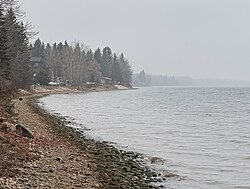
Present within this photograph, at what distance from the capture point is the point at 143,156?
17.8m

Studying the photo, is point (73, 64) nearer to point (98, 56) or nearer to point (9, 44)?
point (98, 56)

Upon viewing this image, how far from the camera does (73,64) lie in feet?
412

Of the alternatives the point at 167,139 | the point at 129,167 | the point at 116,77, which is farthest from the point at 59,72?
the point at 129,167

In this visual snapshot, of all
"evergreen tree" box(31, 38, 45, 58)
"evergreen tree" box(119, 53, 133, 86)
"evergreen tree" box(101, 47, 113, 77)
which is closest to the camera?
"evergreen tree" box(31, 38, 45, 58)

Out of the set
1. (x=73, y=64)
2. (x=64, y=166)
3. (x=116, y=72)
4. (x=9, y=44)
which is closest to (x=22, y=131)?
(x=64, y=166)

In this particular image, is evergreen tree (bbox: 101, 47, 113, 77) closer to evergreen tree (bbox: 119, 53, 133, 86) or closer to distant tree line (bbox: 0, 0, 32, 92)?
evergreen tree (bbox: 119, 53, 133, 86)

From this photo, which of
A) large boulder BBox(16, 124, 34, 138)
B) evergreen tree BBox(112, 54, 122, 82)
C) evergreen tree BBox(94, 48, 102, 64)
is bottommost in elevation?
large boulder BBox(16, 124, 34, 138)

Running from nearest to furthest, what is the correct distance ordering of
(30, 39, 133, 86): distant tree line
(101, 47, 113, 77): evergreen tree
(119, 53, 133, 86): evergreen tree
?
(30, 39, 133, 86): distant tree line, (101, 47, 113, 77): evergreen tree, (119, 53, 133, 86): evergreen tree

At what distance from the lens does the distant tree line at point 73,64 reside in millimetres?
123062

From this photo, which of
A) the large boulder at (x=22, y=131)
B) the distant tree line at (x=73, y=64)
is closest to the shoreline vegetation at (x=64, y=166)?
the large boulder at (x=22, y=131)

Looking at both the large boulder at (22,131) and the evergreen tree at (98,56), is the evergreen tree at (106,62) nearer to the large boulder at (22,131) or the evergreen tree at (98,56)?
the evergreen tree at (98,56)

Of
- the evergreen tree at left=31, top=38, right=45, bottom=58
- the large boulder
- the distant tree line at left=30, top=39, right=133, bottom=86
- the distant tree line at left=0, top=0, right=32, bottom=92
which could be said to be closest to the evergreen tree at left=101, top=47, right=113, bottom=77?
the distant tree line at left=30, top=39, right=133, bottom=86

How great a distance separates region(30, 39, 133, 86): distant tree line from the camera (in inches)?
4845

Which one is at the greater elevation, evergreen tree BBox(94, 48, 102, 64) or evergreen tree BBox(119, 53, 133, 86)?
evergreen tree BBox(94, 48, 102, 64)
